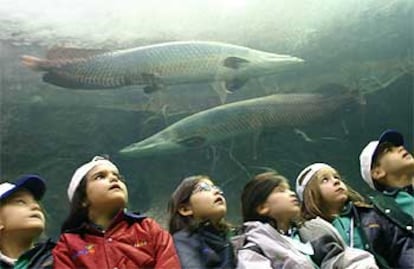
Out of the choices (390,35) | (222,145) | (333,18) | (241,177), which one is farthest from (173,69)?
(390,35)

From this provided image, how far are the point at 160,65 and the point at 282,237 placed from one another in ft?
7.16

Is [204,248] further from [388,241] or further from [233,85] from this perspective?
[233,85]

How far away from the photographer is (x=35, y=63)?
4129 millimetres

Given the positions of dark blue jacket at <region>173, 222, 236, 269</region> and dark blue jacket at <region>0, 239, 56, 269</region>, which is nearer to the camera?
dark blue jacket at <region>0, 239, 56, 269</region>

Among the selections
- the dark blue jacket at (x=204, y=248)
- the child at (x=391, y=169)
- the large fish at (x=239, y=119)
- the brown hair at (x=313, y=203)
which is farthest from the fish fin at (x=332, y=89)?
the dark blue jacket at (x=204, y=248)

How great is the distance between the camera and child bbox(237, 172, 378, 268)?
89.1 inches

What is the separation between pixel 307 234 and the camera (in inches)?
96.1

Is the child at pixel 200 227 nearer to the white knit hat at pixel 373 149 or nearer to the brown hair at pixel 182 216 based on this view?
the brown hair at pixel 182 216

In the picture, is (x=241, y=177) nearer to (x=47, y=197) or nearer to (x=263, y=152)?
(x=263, y=152)

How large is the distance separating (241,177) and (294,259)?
Result: 1.71m

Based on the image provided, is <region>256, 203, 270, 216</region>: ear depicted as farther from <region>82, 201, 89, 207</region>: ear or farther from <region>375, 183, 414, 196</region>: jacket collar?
<region>82, 201, 89, 207</region>: ear

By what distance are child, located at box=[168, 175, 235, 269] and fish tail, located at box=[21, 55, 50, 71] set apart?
1.96 meters

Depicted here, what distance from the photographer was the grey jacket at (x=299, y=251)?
2250mm

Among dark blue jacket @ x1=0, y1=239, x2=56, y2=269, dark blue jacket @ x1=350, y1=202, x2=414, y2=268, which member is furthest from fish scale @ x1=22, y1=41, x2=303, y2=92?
dark blue jacket @ x1=0, y1=239, x2=56, y2=269
